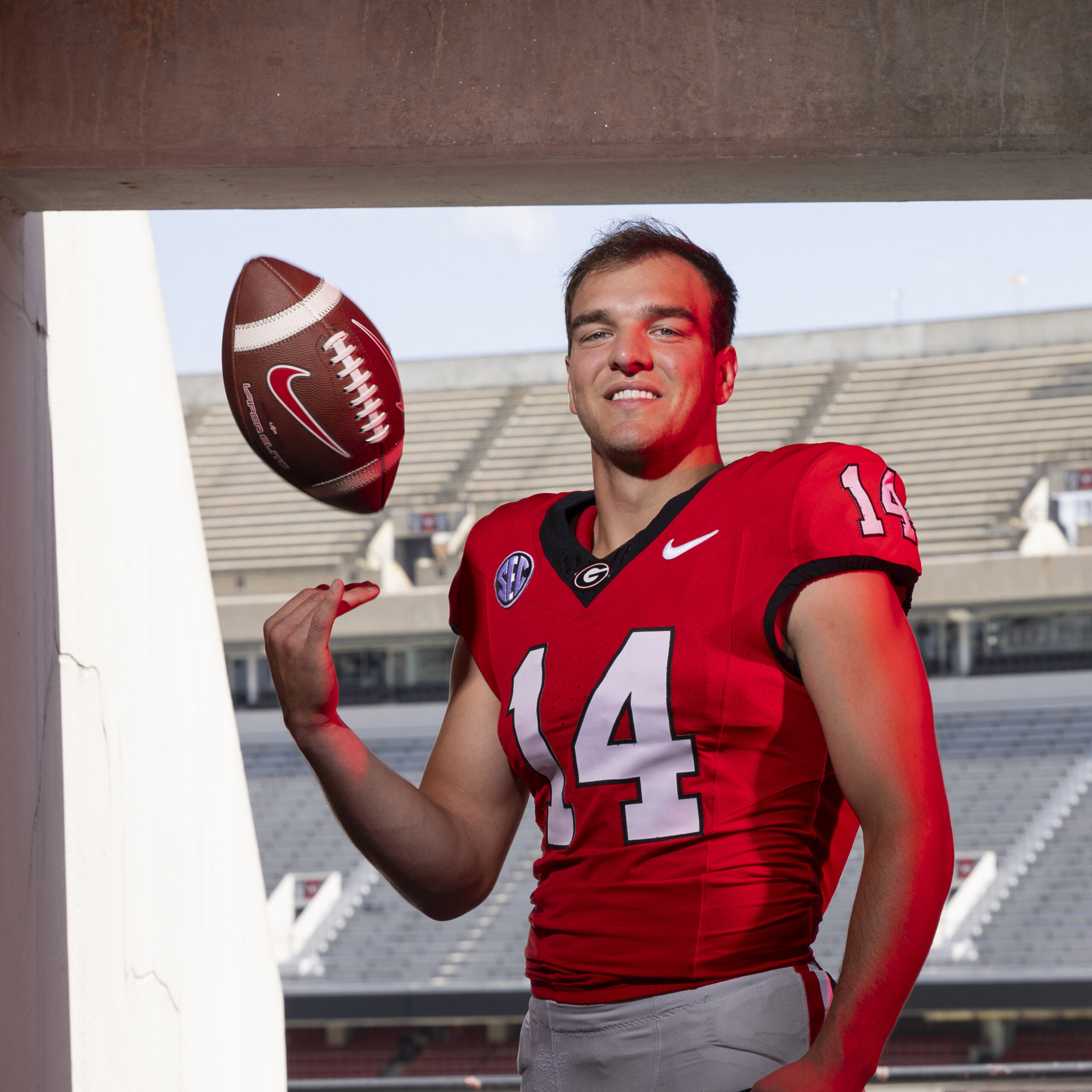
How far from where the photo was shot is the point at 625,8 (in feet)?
4.52

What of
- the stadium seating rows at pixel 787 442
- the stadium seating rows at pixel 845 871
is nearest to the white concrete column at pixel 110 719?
the stadium seating rows at pixel 845 871

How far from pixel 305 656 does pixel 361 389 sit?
37 centimetres

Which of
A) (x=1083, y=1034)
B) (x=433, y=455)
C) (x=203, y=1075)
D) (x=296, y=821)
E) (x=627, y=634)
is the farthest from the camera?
(x=433, y=455)

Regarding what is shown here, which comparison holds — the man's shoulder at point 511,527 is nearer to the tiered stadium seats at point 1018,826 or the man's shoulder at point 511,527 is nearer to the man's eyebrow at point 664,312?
the man's eyebrow at point 664,312

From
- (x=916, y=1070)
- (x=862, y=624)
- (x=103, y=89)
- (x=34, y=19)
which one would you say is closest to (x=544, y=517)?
(x=862, y=624)

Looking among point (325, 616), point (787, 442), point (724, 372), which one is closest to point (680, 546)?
point (724, 372)

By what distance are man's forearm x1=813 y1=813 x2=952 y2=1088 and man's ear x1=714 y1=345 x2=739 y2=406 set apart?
491 mm

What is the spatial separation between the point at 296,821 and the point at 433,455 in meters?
4.54

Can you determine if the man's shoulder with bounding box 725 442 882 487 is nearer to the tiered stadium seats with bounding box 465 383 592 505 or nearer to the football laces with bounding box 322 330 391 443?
the football laces with bounding box 322 330 391 443

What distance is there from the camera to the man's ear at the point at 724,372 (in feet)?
4.29

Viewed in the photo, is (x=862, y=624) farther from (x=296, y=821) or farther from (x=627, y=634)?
(x=296, y=821)

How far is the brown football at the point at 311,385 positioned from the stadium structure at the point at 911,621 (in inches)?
272

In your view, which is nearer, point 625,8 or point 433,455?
point 625,8

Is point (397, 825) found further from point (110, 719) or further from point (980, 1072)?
point (980, 1072)
